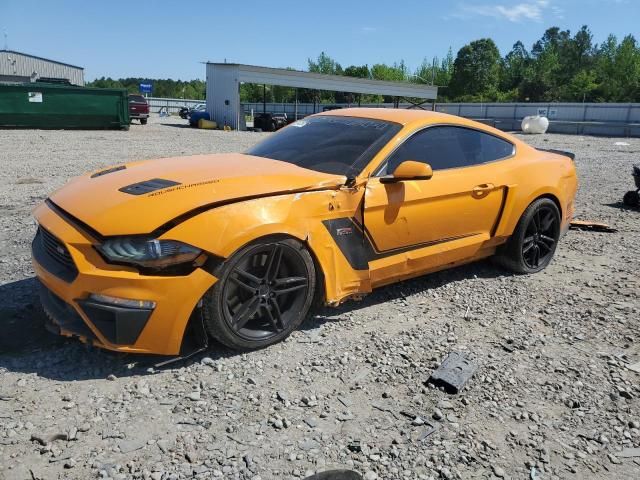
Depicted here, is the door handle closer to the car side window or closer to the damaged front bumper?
the car side window

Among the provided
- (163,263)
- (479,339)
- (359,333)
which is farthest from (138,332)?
(479,339)

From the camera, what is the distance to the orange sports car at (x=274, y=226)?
2822 millimetres

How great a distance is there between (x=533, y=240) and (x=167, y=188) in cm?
352

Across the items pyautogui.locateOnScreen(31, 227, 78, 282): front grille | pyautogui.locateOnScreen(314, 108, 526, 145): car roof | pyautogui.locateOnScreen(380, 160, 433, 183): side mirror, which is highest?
pyautogui.locateOnScreen(314, 108, 526, 145): car roof

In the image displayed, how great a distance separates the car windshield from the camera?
3.75m

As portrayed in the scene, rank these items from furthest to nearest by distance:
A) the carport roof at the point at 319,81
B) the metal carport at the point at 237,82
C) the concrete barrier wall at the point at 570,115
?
the concrete barrier wall at the point at 570,115, the carport roof at the point at 319,81, the metal carport at the point at 237,82

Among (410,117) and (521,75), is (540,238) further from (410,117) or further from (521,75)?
(521,75)

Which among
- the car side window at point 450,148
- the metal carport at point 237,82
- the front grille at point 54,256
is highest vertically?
the metal carport at point 237,82

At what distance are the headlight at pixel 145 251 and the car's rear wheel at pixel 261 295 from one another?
0.28 meters

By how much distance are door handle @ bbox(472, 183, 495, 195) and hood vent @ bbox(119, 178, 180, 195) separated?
8.01ft

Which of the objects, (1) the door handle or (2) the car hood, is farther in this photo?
(1) the door handle

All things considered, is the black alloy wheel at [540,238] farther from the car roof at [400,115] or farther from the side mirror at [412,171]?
the side mirror at [412,171]

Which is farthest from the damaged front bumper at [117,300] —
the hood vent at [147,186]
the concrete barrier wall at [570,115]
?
the concrete barrier wall at [570,115]

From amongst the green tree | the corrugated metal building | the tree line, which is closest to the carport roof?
the tree line
